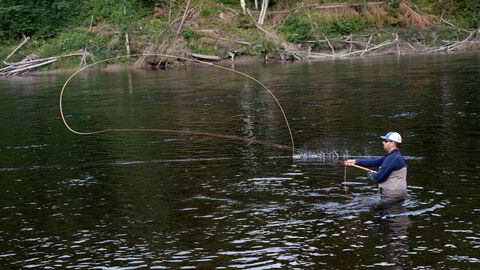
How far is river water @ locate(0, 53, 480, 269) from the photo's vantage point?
948 centimetres

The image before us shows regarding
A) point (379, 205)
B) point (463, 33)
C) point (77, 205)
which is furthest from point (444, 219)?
point (463, 33)

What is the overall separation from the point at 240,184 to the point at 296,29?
38564 millimetres

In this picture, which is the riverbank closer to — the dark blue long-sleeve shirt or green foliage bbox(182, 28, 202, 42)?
green foliage bbox(182, 28, 202, 42)

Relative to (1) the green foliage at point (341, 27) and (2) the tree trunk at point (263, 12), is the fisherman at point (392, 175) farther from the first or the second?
(2) the tree trunk at point (263, 12)

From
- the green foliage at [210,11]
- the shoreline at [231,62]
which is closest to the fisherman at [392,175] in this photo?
the shoreline at [231,62]

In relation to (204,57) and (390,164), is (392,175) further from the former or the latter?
(204,57)

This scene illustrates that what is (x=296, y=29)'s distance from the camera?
50750 millimetres

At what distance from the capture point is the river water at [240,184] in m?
9.48

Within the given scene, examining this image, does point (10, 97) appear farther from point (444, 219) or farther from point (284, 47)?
point (444, 219)

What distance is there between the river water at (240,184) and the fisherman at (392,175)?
24 centimetres

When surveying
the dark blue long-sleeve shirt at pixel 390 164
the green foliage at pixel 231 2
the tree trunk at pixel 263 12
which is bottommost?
the dark blue long-sleeve shirt at pixel 390 164

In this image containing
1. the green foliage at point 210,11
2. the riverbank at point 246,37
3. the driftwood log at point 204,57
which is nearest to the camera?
the driftwood log at point 204,57

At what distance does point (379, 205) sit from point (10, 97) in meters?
24.4

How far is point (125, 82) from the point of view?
37.3 meters
